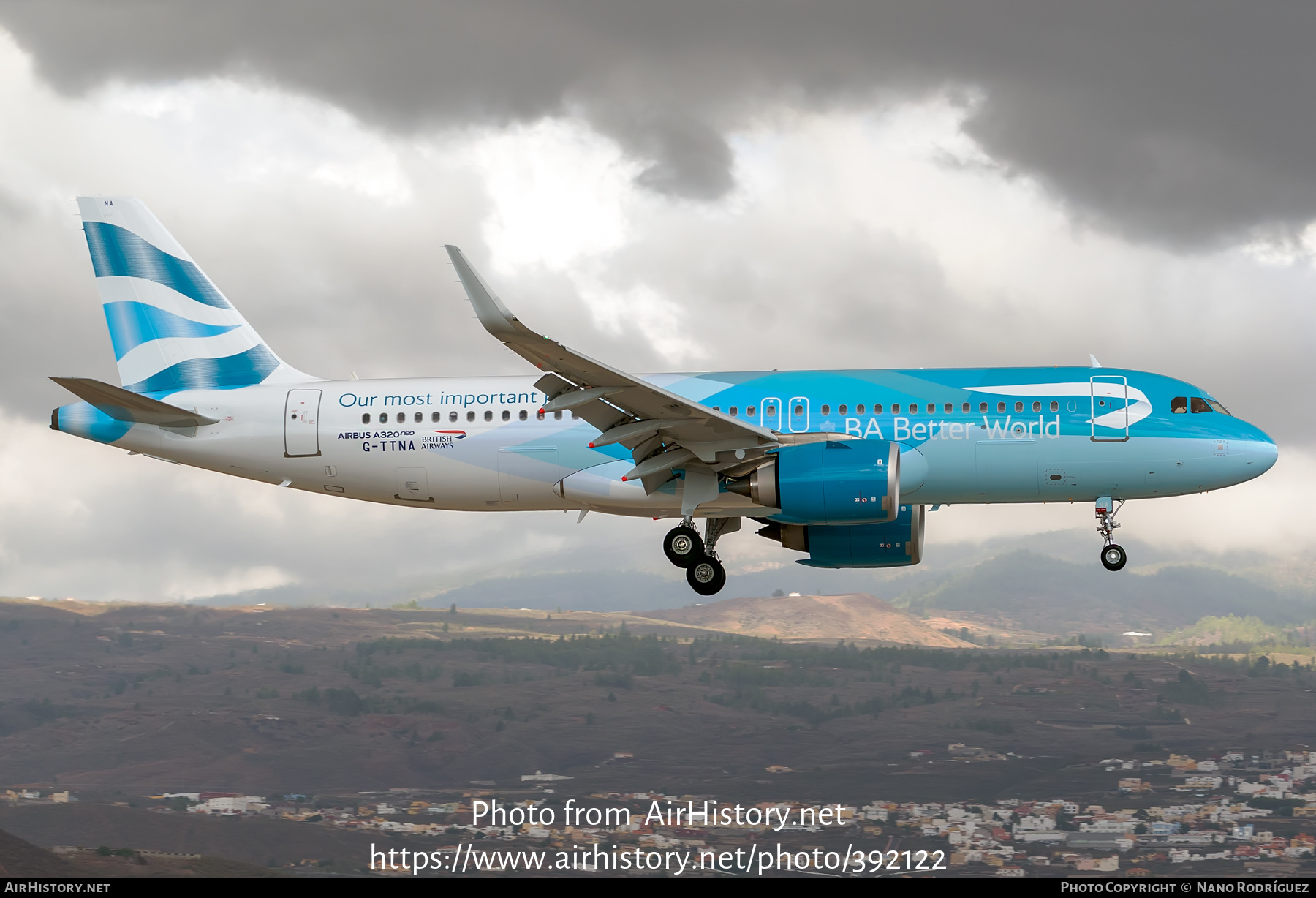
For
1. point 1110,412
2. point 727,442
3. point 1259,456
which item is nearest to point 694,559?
point 727,442

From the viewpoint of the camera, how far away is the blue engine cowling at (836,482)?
27.0m

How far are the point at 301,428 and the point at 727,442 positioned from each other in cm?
1174

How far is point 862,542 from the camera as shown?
32.6 meters

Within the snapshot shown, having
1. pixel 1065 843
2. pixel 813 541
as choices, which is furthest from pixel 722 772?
pixel 813 541

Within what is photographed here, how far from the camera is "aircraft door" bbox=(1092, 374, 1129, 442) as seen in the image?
28797 mm

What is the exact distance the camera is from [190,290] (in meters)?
35.0

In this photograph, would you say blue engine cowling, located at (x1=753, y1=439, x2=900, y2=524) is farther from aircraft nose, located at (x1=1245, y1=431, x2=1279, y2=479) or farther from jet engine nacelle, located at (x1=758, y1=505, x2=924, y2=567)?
aircraft nose, located at (x1=1245, y1=431, x2=1279, y2=479)

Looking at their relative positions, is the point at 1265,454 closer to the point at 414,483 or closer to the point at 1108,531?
the point at 1108,531

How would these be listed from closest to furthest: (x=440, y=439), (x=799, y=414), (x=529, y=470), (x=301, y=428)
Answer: (x=799, y=414) < (x=529, y=470) < (x=440, y=439) < (x=301, y=428)

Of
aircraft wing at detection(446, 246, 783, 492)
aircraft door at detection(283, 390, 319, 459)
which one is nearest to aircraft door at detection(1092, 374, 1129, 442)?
aircraft wing at detection(446, 246, 783, 492)

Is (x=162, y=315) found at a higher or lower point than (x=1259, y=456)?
higher

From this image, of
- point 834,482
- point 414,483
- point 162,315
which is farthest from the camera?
point 162,315

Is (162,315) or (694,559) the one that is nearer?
(694,559)

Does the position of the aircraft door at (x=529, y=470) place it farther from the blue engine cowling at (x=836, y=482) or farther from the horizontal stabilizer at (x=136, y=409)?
the horizontal stabilizer at (x=136, y=409)
